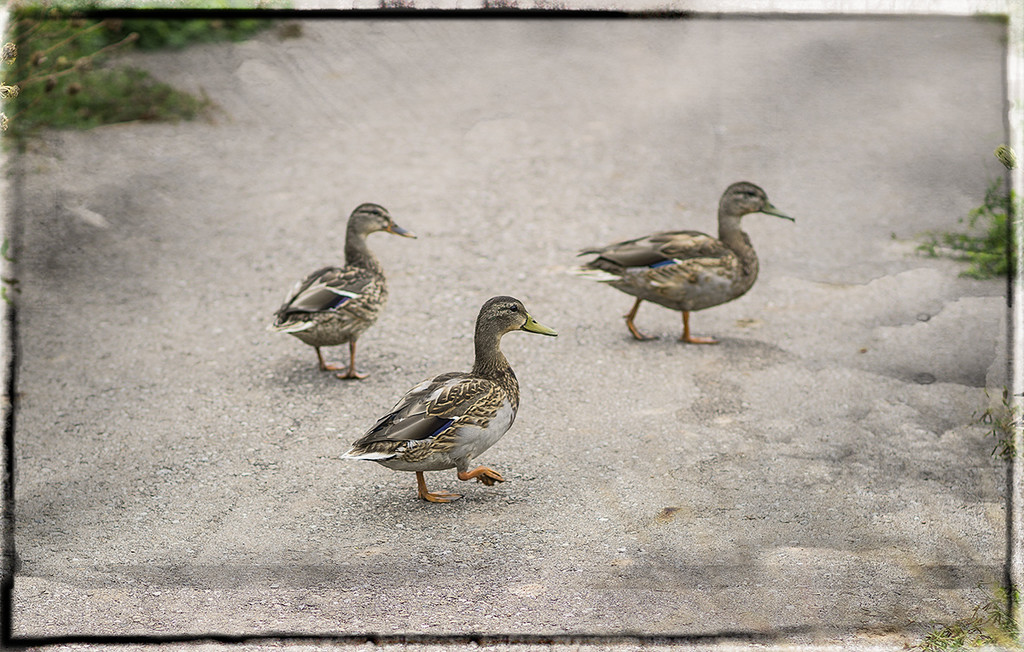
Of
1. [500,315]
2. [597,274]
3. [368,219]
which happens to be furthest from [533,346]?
[500,315]

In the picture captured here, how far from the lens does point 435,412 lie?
19.4 ft

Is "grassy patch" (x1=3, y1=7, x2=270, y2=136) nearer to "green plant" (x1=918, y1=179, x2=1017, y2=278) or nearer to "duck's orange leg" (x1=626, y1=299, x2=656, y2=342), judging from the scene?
"duck's orange leg" (x1=626, y1=299, x2=656, y2=342)

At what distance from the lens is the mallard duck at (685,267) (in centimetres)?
800

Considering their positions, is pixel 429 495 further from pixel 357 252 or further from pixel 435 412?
pixel 357 252

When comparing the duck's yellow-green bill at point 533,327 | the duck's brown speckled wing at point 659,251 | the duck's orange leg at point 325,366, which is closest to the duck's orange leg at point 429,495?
the duck's yellow-green bill at point 533,327

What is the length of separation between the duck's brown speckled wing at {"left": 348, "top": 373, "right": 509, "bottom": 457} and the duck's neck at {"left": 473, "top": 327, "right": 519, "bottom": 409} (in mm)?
93

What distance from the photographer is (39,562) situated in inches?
224

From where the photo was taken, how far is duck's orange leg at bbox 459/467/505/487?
608cm

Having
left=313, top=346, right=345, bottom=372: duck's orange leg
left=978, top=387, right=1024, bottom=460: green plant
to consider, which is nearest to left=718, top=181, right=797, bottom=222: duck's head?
left=978, top=387, right=1024, bottom=460: green plant

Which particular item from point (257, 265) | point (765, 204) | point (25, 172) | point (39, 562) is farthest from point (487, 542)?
point (25, 172)

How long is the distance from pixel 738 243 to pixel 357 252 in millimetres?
2917

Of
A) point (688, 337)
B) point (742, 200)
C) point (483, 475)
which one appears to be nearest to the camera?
point (483, 475)

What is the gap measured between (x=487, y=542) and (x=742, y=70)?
30.4 feet

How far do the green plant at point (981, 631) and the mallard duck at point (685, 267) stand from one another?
11.4 ft
